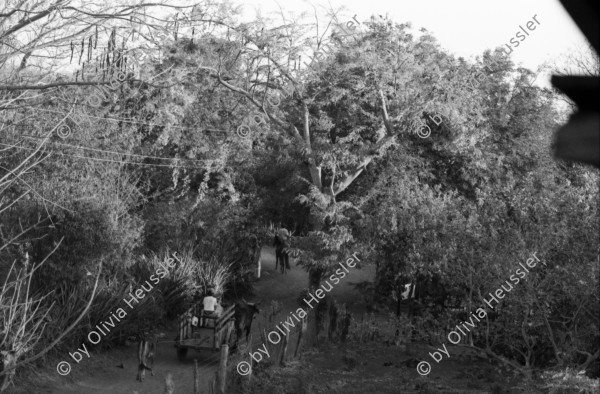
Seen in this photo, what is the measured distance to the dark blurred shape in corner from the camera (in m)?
0.88

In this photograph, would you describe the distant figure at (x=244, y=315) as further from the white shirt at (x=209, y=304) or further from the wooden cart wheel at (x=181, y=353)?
the wooden cart wheel at (x=181, y=353)

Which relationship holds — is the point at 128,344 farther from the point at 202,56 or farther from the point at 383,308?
the point at 202,56

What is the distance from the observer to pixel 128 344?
1739cm

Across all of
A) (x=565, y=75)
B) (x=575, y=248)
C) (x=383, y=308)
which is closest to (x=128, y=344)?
(x=383, y=308)

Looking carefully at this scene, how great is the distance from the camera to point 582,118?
2.93 feet

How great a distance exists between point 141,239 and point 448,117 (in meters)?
7.75
